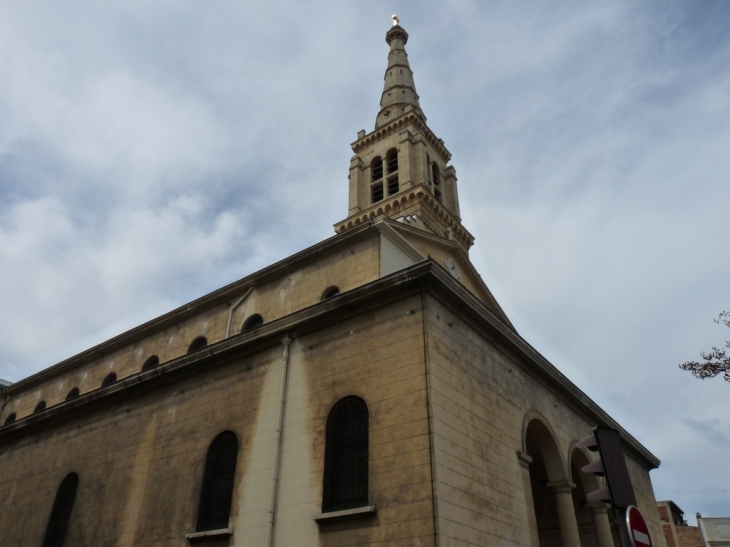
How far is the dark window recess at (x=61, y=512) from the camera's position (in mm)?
18328

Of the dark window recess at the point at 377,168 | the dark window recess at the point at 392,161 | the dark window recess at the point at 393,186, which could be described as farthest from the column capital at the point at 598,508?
the dark window recess at the point at 377,168

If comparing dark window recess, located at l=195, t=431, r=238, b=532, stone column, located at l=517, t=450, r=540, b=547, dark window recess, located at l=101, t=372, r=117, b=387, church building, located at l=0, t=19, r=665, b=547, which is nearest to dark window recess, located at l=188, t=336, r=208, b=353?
church building, located at l=0, t=19, r=665, b=547

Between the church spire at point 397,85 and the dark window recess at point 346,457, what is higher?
the church spire at point 397,85

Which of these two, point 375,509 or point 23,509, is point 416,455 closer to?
point 375,509

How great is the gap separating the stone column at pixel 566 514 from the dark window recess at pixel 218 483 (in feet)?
→ 28.4

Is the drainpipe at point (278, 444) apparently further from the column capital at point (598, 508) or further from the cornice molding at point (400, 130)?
the cornice molding at point (400, 130)

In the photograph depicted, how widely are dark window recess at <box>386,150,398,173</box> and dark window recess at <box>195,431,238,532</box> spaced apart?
24.5 meters

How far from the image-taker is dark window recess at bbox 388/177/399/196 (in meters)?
35.3

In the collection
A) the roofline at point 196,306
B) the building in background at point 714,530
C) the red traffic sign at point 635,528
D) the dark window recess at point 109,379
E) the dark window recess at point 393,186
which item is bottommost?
the red traffic sign at point 635,528

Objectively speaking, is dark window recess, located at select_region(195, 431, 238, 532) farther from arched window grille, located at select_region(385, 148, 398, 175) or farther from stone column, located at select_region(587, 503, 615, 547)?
arched window grille, located at select_region(385, 148, 398, 175)

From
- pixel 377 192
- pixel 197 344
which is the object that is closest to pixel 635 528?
pixel 197 344

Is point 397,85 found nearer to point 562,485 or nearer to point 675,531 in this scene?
point 562,485

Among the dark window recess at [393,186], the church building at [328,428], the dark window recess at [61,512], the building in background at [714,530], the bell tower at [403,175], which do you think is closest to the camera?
the church building at [328,428]

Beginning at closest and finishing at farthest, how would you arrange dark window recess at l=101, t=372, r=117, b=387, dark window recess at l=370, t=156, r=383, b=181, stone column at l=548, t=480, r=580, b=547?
stone column at l=548, t=480, r=580, b=547 < dark window recess at l=101, t=372, r=117, b=387 < dark window recess at l=370, t=156, r=383, b=181
